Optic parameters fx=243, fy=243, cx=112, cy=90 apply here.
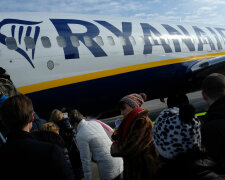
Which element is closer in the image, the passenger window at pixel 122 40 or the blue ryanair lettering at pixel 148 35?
the passenger window at pixel 122 40

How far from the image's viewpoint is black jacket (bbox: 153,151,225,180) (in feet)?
5.28

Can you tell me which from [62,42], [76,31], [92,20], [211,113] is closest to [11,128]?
[211,113]

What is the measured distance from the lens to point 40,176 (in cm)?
172

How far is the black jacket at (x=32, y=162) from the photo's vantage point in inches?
67.8

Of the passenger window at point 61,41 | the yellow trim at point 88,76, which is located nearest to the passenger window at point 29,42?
the passenger window at point 61,41

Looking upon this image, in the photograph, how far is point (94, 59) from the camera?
7.94 m

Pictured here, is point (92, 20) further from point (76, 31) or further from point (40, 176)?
point (40, 176)

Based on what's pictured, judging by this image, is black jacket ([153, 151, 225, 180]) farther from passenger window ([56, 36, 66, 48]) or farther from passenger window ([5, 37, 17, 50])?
passenger window ([56, 36, 66, 48])

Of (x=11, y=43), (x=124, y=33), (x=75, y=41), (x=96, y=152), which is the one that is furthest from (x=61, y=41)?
(x=96, y=152)

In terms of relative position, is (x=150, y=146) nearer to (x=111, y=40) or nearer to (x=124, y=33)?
(x=111, y=40)

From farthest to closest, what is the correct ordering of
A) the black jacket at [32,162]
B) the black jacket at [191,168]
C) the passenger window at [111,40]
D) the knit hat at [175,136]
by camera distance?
the passenger window at [111,40] < the knit hat at [175,136] < the black jacket at [32,162] < the black jacket at [191,168]

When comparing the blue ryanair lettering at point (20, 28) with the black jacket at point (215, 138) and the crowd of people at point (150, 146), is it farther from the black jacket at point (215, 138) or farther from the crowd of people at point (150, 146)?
the black jacket at point (215, 138)

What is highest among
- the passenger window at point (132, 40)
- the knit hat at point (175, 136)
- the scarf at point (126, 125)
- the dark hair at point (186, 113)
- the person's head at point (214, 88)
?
the passenger window at point (132, 40)

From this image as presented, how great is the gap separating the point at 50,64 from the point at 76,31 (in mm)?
1599
